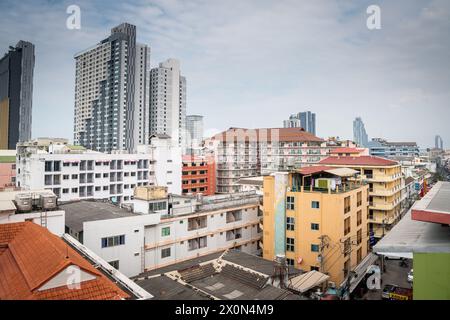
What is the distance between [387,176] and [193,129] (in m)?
55.7

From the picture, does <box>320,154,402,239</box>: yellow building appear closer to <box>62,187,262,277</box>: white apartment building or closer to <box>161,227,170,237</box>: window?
<box>62,187,262,277</box>: white apartment building

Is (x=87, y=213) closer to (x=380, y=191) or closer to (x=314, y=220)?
(x=314, y=220)

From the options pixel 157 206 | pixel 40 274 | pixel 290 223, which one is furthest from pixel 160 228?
pixel 40 274

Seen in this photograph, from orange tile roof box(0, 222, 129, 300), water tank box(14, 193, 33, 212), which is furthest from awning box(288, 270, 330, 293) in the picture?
water tank box(14, 193, 33, 212)

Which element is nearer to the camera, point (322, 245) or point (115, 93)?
point (322, 245)

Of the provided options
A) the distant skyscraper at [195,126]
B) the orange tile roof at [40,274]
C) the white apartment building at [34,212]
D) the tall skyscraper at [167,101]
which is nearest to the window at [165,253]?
the white apartment building at [34,212]

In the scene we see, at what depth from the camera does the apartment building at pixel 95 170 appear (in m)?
26.2

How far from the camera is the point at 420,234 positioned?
15.6 ft

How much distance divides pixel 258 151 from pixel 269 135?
2.99 m

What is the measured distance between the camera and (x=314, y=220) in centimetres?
1412

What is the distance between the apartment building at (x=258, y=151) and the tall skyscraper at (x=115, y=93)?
1826cm

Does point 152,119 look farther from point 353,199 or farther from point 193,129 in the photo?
point 353,199

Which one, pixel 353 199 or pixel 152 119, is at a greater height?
pixel 152 119
